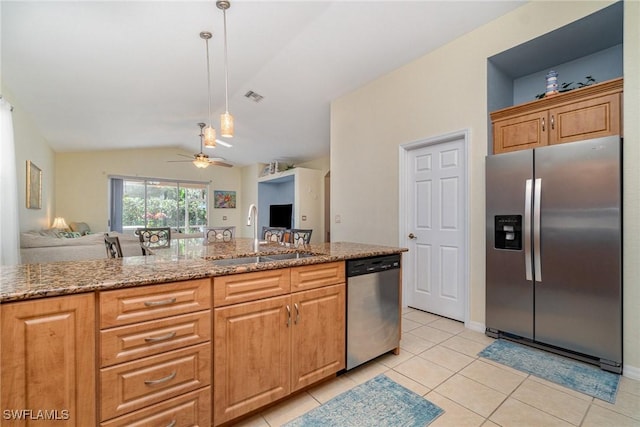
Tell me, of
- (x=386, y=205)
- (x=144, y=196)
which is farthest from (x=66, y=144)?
(x=386, y=205)

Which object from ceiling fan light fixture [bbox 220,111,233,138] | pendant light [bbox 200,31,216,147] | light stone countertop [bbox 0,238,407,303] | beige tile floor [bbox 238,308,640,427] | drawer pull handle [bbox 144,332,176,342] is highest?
→ pendant light [bbox 200,31,216,147]

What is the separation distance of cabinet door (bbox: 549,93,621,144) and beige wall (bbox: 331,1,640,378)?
0.30 feet

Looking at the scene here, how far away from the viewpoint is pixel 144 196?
312 inches

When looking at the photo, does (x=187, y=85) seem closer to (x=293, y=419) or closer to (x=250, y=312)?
(x=250, y=312)

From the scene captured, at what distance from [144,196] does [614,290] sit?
30.6 feet

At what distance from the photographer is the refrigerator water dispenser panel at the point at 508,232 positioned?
251 cm

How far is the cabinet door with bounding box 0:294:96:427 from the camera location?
0.98 m

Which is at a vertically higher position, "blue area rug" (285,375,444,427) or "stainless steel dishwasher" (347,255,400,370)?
"stainless steel dishwasher" (347,255,400,370)

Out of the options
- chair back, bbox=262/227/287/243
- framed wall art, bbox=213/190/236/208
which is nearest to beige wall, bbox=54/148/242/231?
framed wall art, bbox=213/190/236/208

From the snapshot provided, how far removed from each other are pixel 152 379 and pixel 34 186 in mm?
5257

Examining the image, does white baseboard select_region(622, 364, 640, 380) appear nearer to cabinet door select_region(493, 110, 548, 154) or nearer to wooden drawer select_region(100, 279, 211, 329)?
cabinet door select_region(493, 110, 548, 154)

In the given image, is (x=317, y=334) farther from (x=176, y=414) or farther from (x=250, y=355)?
(x=176, y=414)

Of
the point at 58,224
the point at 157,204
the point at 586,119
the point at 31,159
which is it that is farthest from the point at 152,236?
the point at 157,204

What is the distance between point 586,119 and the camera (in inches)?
89.3
